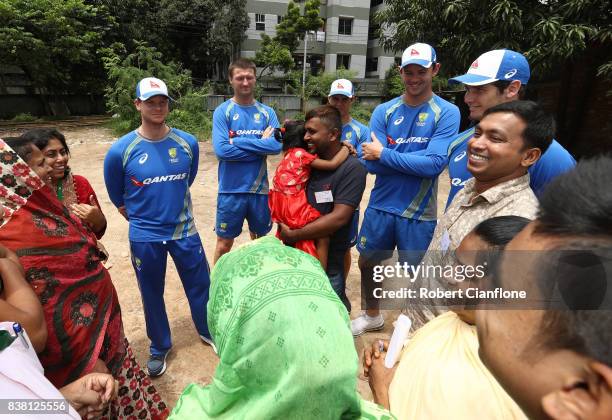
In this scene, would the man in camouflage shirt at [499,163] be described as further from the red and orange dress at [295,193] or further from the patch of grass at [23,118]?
the patch of grass at [23,118]

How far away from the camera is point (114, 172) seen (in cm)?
259

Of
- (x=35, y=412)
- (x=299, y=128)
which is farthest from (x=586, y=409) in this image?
(x=299, y=128)

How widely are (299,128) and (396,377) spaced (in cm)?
168

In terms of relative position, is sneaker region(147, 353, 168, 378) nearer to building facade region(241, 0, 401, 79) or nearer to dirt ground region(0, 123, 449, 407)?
dirt ground region(0, 123, 449, 407)

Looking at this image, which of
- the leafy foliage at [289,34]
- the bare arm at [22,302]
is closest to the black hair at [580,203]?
the bare arm at [22,302]

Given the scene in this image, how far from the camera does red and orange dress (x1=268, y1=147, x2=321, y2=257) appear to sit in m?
2.24

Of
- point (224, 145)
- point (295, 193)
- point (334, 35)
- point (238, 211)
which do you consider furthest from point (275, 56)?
point (295, 193)

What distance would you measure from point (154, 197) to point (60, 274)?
1176mm

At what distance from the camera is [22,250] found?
145cm

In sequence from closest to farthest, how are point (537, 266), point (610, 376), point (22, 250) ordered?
point (610, 376) < point (537, 266) < point (22, 250)

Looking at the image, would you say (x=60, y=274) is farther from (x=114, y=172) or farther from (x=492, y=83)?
(x=492, y=83)

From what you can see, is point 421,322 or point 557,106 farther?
point 557,106

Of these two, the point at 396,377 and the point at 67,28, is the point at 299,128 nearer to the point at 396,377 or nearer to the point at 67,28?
the point at 396,377

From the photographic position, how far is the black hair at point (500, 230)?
111 centimetres
